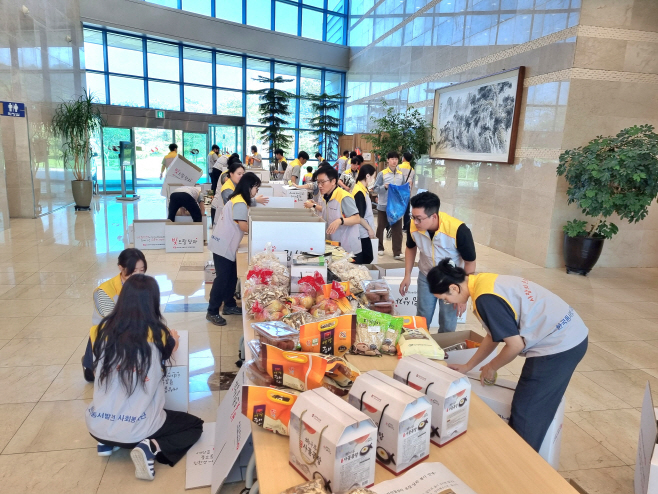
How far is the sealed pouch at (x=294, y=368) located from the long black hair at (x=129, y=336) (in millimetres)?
681

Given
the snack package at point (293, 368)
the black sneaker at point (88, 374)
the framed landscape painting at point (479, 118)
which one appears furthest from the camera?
the framed landscape painting at point (479, 118)

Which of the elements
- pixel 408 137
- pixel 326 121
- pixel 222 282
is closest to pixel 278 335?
pixel 222 282

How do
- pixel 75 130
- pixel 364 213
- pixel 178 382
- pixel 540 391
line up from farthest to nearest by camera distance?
1. pixel 75 130
2. pixel 364 213
3. pixel 178 382
4. pixel 540 391

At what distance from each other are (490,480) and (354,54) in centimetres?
1749

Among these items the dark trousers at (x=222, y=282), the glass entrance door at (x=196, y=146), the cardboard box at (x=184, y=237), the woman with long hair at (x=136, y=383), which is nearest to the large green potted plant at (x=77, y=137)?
the glass entrance door at (x=196, y=146)

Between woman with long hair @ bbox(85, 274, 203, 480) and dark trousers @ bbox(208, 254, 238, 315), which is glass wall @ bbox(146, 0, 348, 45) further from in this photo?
woman with long hair @ bbox(85, 274, 203, 480)

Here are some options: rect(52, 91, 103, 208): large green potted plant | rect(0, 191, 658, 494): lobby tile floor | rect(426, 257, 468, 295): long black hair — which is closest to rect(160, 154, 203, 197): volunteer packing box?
rect(0, 191, 658, 494): lobby tile floor

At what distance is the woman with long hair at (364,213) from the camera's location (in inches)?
178

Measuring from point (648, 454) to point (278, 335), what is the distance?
5.29 ft

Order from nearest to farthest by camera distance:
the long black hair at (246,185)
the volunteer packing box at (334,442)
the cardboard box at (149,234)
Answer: the volunteer packing box at (334,442), the long black hair at (246,185), the cardboard box at (149,234)

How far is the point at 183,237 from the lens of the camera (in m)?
6.73

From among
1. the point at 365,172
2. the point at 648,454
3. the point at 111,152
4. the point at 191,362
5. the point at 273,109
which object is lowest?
the point at 191,362

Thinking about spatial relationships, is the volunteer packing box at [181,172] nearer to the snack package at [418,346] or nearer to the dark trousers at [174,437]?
the dark trousers at [174,437]

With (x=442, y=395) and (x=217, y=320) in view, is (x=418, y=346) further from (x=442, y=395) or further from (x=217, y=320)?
(x=217, y=320)
